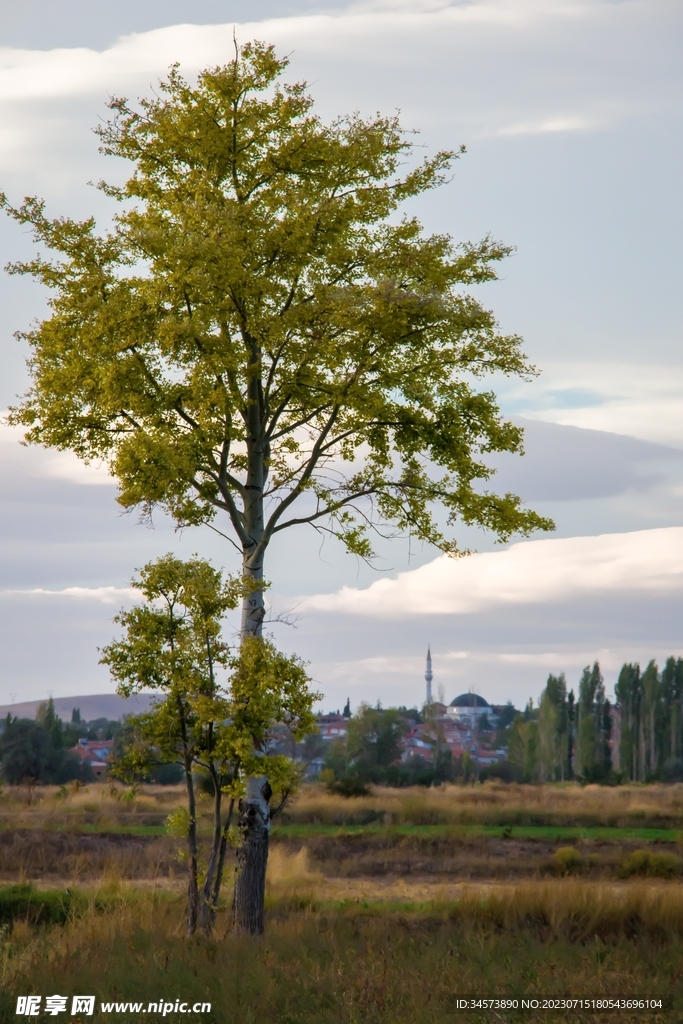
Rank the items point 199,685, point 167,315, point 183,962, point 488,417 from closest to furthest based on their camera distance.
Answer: point 183,962
point 199,685
point 167,315
point 488,417

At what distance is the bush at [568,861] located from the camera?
25.1 metres

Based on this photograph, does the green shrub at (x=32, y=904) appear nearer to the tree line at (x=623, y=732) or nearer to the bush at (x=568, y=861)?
the bush at (x=568, y=861)

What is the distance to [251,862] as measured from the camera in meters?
14.0

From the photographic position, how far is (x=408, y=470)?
16391mm

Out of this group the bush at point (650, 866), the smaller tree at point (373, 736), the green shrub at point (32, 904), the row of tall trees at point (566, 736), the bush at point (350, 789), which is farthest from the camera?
the row of tall trees at point (566, 736)

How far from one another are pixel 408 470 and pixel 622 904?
26.3 feet

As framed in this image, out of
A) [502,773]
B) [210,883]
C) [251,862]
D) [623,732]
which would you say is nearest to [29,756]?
[502,773]

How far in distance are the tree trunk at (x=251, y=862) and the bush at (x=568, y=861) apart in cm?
1281

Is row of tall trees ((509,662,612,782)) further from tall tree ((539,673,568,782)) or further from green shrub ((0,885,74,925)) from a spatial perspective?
green shrub ((0,885,74,925))

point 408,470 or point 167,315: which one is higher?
point 167,315

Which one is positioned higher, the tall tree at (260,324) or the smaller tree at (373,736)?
the tall tree at (260,324)

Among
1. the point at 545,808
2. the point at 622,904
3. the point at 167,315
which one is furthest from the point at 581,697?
the point at 167,315

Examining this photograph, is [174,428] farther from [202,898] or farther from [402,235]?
[202,898]

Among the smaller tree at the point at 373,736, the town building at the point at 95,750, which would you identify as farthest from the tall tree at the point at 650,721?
the town building at the point at 95,750
